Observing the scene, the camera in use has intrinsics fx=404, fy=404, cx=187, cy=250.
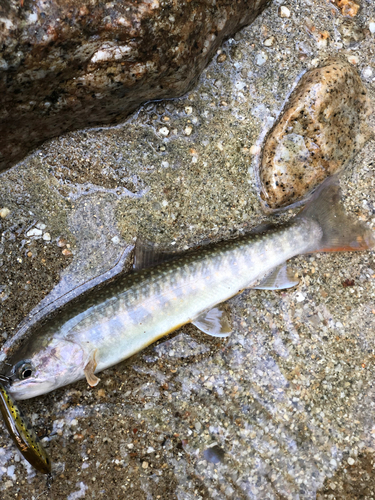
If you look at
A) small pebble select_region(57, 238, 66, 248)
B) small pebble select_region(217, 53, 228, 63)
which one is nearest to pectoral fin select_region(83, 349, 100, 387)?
small pebble select_region(57, 238, 66, 248)

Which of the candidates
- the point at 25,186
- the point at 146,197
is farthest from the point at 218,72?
the point at 25,186

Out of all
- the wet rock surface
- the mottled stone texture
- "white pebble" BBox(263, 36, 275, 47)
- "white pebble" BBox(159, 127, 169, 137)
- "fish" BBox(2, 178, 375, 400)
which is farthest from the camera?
"white pebble" BBox(263, 36, 275, 47)

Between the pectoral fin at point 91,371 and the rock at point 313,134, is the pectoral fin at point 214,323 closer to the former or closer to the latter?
the pectoral fin at point 91,371

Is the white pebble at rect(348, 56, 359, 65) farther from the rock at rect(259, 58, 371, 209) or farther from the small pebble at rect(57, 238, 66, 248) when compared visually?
the small pebble at rect(57, 238, 66, 248)

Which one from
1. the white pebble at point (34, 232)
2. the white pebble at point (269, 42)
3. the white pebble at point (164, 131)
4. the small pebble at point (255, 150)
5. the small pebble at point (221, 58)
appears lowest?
the white pebble at point (34, 232)

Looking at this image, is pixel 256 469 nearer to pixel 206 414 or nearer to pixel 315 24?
pixel 206 414

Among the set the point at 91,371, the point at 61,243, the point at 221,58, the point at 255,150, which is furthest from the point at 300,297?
the point at 221,58

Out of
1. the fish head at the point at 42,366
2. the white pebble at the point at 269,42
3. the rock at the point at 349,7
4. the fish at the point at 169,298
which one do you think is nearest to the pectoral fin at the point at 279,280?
the fish at the point at 169,298
